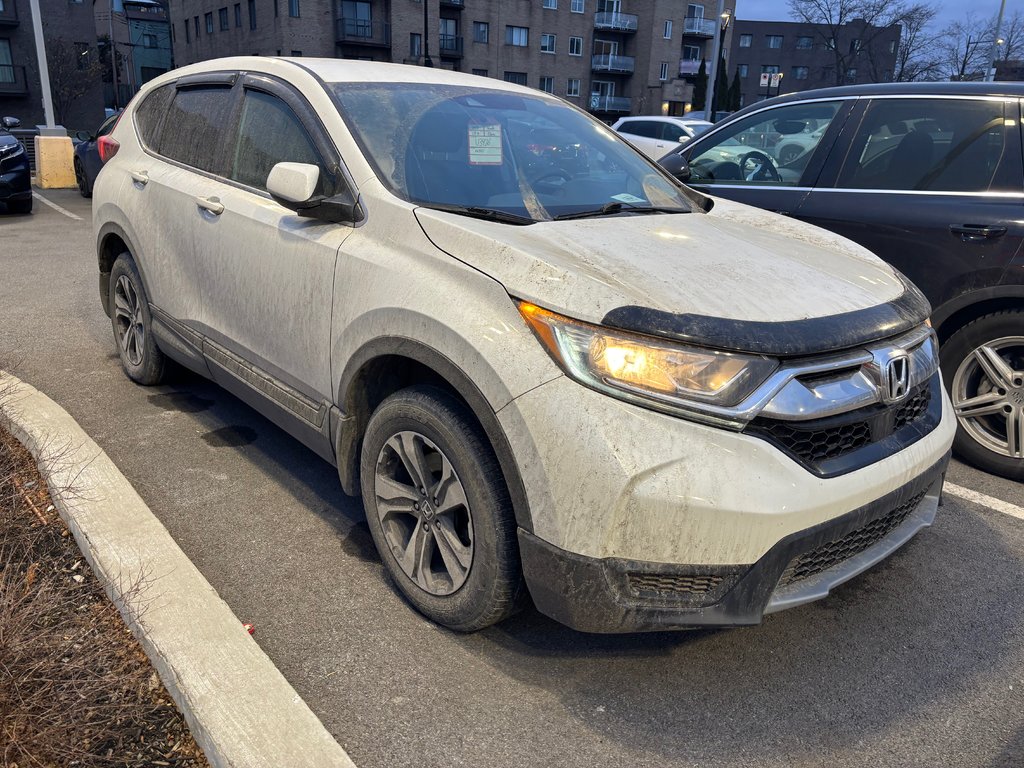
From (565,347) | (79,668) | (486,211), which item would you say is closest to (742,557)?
(565,347)

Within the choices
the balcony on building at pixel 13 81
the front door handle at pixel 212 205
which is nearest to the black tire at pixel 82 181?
the front door handle at pixel 212 205

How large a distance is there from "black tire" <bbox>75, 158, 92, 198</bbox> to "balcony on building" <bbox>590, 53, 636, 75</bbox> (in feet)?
170

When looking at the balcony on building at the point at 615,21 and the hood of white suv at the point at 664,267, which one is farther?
the balcony on building at the point at 615,21

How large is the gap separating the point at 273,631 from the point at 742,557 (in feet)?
5.18

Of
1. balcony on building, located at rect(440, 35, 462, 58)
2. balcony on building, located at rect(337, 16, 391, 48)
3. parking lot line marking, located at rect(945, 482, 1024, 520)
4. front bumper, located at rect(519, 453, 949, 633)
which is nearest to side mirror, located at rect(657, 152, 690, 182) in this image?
parking lot line marking, located at rect(945, 482, 1024, 520)

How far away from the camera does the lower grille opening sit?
2406 mm

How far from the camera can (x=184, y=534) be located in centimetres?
340

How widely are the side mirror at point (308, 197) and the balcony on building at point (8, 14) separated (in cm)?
4734

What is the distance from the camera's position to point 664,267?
8.41 feet

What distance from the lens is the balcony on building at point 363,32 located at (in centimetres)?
4966

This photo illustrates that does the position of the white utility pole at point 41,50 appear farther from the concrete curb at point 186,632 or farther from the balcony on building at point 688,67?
the balcony on building at point 688,67

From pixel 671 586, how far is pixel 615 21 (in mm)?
65796

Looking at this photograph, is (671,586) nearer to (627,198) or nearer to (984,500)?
(627,198)

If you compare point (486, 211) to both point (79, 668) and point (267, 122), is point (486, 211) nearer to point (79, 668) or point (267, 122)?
point (267, 122)
